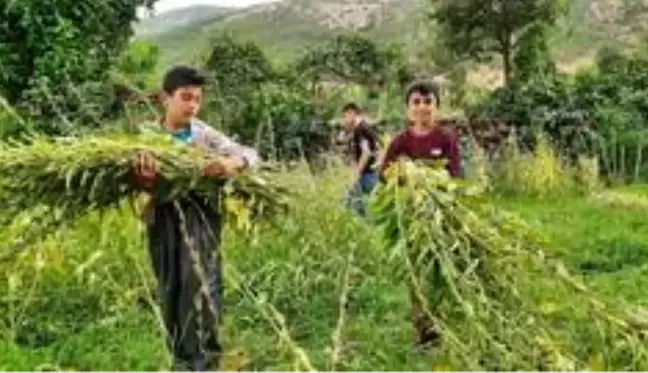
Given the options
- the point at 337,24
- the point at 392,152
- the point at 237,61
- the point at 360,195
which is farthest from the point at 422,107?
the point at 337,24

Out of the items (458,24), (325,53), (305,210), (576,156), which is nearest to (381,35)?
(325,53)

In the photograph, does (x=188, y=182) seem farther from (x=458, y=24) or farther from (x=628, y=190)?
(x=458, y=24)

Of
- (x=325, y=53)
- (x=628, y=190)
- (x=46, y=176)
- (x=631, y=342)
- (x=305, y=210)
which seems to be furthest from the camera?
(x=325, y=53)

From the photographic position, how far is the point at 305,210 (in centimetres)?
615

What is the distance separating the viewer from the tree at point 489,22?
70.8 feet

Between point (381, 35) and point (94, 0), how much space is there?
55.8 meters

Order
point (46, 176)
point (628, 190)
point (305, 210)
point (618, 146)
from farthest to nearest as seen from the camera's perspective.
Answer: point (618, 146) < point (628, 190) < point (305, 210) < point (46, 176)

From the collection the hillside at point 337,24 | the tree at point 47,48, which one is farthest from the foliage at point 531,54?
the hillside at point 337,24

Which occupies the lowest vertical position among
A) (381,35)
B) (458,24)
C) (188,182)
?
(381,35)

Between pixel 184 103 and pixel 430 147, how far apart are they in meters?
1.32

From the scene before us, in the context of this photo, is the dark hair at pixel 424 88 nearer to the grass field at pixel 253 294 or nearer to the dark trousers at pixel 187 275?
the grass field at pixel 253 294

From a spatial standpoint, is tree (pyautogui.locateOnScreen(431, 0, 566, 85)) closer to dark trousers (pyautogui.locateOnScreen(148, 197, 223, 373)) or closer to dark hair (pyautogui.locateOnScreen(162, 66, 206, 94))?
dark hair (pyautogui.locateOnScreen(162, 66, 206, 94))

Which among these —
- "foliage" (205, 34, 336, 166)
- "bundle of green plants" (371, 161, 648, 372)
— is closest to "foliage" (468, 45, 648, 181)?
"foliage" (205, 34, 336, 166)

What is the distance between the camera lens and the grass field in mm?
5285
